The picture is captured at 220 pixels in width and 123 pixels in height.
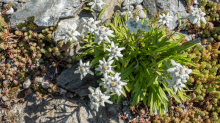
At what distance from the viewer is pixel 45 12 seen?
511 cm

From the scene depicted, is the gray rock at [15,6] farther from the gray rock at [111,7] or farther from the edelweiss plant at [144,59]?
the gray rock at [111,7]

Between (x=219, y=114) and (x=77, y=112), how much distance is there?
19.0ft

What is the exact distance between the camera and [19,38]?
5.36 metres

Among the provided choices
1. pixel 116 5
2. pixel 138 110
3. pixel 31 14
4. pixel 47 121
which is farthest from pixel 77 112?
pixel 116 5

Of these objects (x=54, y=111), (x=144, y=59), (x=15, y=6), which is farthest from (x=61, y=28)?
(x=144, y=59)

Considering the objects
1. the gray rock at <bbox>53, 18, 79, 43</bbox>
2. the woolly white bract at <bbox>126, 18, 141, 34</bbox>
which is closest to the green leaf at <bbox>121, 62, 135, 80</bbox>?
the woolly white bract at <bbox>126, 18, 141, 34</bbox>

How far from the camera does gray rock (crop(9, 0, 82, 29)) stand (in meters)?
5.09

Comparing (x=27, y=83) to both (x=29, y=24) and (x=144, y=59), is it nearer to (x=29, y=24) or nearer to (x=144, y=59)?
(x=29, y=24)

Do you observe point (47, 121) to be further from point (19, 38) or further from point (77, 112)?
point (19, 38)

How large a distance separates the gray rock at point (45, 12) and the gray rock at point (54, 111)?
267cm

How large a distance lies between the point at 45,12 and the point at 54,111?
3476mm

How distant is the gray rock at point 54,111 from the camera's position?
502 cm

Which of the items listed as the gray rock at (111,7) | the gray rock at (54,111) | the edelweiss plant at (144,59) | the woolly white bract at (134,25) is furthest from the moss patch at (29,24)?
the woolly white bract at (134,25)

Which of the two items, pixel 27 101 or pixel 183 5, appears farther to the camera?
pixel 183 5
